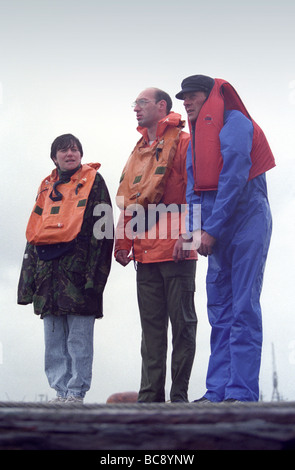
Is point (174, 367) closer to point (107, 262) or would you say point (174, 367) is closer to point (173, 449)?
point (107, 262)

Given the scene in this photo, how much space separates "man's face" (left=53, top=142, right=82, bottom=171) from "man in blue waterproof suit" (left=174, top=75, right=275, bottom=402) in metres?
1.24

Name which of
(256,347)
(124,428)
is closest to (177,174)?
(256,347)

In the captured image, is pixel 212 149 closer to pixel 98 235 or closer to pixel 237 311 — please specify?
pixel 237 311

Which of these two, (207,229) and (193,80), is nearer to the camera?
(207,229)

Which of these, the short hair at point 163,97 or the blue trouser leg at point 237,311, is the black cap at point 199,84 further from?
the blue trouser leg at point 237,311

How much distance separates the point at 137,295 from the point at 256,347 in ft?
4.43

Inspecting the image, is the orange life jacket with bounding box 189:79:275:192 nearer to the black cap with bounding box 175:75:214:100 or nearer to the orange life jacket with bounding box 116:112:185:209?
the black cap with bounding box 175:75:214:100

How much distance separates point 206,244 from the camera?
4301mm

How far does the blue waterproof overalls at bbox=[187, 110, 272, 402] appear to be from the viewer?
13.4ft

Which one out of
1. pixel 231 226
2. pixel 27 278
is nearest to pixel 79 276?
pixel 27 278

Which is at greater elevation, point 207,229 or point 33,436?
point 207,229

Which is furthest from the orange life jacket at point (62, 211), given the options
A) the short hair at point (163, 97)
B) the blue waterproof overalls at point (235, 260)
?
the blue waterproof overalls at point (235, 260)

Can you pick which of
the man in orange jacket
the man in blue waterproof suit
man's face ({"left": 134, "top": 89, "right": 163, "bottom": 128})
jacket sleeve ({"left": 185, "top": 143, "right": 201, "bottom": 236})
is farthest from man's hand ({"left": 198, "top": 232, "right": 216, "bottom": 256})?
man's face ({"left": 134, "top": 89, "right": 163, "bottom": 128})

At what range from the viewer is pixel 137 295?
5156 mm
